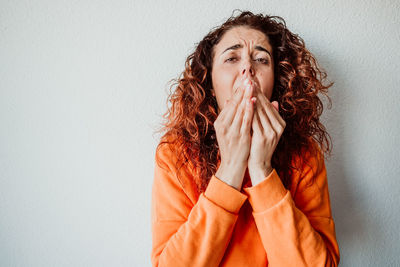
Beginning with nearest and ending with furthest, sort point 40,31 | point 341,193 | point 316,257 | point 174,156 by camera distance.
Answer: point 316,257
point 174,156
point 40,31
point 341,193

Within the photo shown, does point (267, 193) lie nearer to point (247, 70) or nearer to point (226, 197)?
point (226, 197)

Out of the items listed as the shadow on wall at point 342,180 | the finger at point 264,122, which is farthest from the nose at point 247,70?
the shadow on wall at point 342,180

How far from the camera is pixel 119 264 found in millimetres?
972

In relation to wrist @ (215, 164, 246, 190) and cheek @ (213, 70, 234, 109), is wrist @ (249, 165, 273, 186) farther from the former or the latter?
cheek @ (213, 70, 234, 109)

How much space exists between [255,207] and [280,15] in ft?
2.28

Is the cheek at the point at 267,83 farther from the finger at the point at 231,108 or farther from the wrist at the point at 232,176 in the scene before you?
the wrist at the point at 232,176

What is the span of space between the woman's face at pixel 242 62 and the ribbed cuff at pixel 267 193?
268 millimetres

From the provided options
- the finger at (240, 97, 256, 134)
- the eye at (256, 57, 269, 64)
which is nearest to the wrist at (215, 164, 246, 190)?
the finger at (240, 97, 256, 134)

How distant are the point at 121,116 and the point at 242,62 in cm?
49

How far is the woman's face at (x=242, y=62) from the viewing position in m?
0.71

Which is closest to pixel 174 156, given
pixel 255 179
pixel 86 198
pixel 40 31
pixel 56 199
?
pixel 255 179

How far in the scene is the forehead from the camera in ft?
2.39

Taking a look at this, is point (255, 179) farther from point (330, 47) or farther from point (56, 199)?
point (56, 199)

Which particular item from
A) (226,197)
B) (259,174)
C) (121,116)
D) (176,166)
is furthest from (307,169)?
(121,116)
